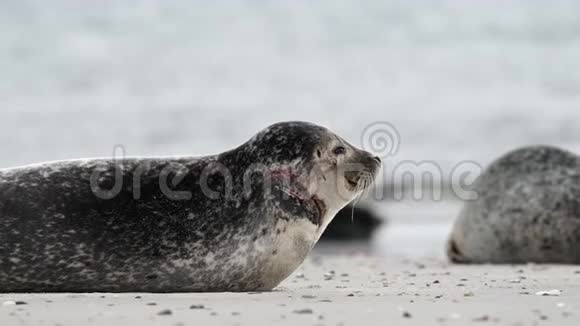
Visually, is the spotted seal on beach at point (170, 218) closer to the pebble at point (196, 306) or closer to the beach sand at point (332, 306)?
the beach sand at point (332, 306)

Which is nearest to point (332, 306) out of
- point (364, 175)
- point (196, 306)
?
point (196, 306)

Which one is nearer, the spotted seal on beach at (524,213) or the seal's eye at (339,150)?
the seal's eye at (339,150)

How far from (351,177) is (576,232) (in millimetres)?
3643

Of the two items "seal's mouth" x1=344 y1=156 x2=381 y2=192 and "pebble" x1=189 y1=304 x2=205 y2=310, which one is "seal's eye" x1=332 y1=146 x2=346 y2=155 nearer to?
"seal's mouth" x1=344 y1=156 x2=381 y2=192

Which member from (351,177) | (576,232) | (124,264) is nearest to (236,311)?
(124,264)

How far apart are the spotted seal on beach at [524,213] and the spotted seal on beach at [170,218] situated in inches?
145

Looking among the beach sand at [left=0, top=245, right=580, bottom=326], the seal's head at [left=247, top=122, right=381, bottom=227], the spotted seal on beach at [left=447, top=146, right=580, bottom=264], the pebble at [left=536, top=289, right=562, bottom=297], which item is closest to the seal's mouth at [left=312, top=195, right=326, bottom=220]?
the seal's head at [left=247, top=122, right=381, bottom=227]

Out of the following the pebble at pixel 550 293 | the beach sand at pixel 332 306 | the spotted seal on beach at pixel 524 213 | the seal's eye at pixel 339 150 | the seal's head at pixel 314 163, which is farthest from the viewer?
the spotted seal on beach at pixel 524 213

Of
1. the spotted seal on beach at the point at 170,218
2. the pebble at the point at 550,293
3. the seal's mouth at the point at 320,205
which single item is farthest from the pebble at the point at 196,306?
the pebble at the point at 550,293

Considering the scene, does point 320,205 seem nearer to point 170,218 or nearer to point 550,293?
point 170,218

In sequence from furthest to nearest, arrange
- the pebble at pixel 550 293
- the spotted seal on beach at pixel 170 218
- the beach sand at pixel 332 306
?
the spotted seal on beach at pixel 170 218 < the pebble at pixel 550 293 < the beach sand at pixel 332 306

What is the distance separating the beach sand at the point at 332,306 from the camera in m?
4.16

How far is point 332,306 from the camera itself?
462cm

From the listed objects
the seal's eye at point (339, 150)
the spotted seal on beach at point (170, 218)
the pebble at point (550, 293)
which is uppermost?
the seal's eye at point (339, 150)
